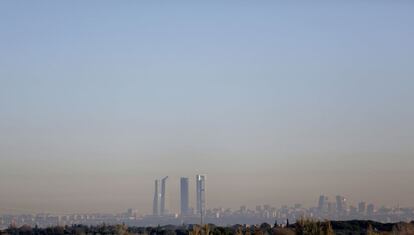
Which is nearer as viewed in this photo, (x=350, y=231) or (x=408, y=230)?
(x=408, y=230)

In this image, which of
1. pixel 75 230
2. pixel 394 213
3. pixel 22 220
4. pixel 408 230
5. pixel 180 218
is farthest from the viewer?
pixel 180 218

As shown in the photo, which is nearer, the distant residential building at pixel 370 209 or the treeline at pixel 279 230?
the treeline at pixel 279 230

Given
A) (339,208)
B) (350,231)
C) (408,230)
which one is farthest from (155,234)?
(339,208)

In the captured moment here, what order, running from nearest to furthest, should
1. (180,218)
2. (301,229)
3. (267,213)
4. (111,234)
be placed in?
1. (301,229)
2. (111,234)
3. (267,213)
4. (180,218)

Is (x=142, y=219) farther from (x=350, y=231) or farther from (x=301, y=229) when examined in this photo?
(x=301, y=229)

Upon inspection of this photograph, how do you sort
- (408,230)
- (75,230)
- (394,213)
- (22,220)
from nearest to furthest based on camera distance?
(408,230) < (75,230) < (394,213) < (22,220)

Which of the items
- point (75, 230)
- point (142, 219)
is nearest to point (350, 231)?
point (75, 230)

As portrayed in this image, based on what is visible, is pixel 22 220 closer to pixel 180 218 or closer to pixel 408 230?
pixel 180 218

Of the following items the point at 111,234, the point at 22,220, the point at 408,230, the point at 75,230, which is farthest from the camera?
the point at 22,220

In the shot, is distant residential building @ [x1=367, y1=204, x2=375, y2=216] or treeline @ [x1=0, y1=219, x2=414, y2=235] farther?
distant residential building @ [x1=367, y1=204, x2=375, y2=216]
